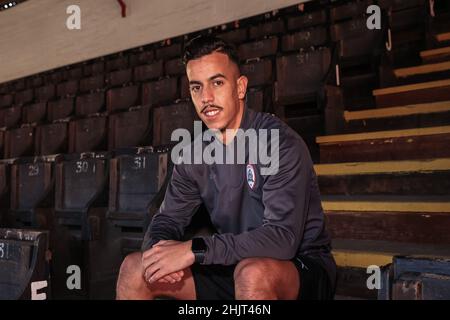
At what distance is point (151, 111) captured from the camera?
1343 millimetres

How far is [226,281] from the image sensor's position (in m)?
0.55

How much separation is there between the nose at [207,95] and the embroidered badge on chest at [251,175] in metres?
0.10

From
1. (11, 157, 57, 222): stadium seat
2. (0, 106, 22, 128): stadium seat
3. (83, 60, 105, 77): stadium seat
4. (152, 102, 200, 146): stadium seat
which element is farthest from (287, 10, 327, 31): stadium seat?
(0, 106, 22, 128): stadium seat

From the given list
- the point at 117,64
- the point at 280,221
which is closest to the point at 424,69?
the point at 280,221

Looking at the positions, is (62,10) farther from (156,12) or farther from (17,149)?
(17,149)

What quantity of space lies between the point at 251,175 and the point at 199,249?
4.4 inches

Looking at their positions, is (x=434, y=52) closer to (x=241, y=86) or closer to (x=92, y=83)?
(x=241, y=86)

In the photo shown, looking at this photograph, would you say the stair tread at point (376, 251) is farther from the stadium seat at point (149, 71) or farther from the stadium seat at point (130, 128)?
the stadium seat at point (149, 71)

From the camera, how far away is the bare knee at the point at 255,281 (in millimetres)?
450

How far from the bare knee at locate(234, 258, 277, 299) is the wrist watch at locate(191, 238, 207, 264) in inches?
2.2

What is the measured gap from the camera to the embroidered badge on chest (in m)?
0.55

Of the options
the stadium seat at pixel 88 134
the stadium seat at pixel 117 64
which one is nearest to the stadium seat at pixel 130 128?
the stadium seat at pixel 88 134

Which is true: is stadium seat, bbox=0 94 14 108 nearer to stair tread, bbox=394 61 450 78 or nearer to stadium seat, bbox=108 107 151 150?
stadium seat, bbox=108 107 151 150

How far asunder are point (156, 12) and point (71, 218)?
1.77 meters
